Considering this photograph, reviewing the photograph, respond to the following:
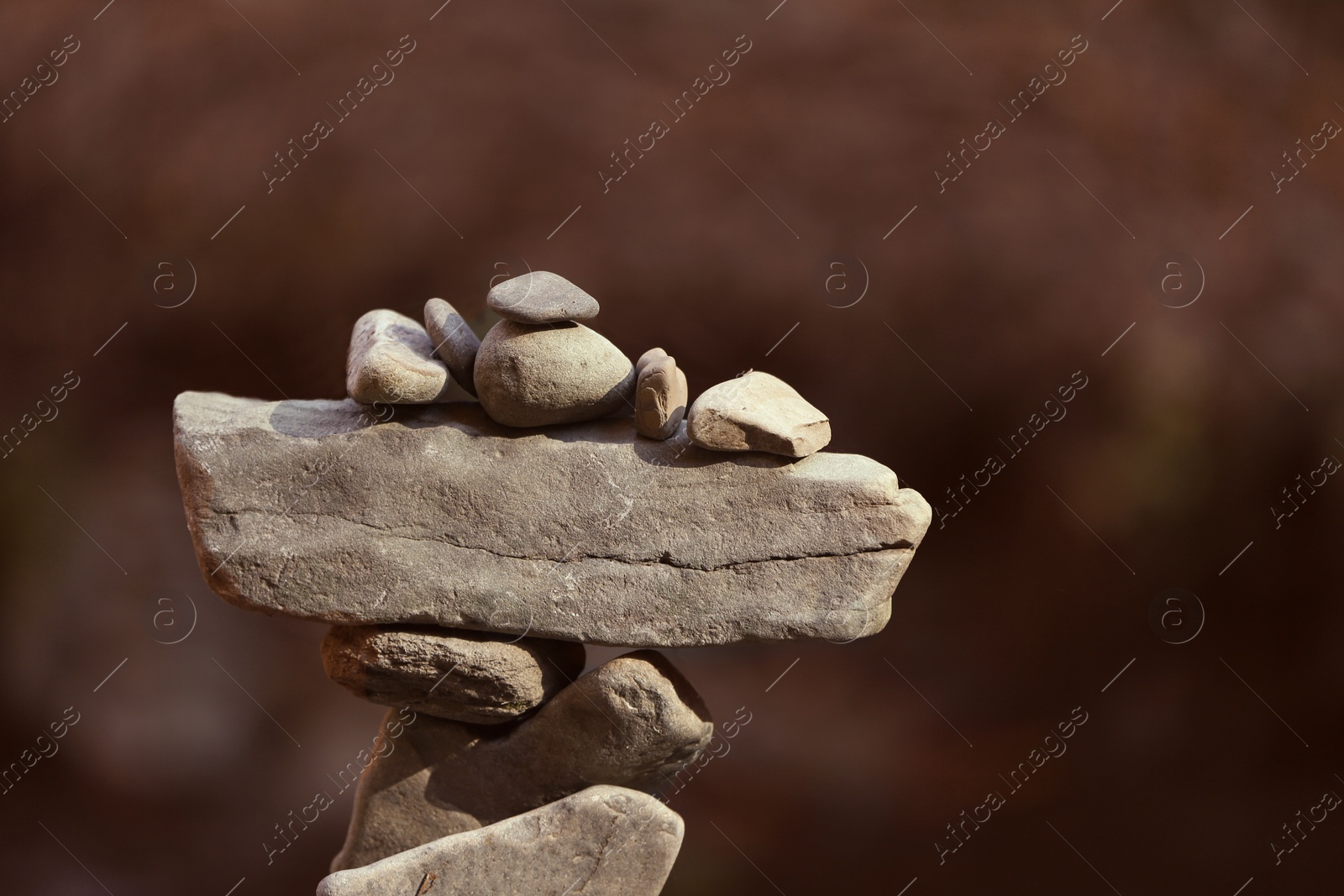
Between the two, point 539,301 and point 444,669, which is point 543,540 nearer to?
point 444,669

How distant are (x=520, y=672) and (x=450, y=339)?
90 centimetres

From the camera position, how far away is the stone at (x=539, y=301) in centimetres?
309

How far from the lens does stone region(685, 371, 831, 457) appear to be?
304 centimetres

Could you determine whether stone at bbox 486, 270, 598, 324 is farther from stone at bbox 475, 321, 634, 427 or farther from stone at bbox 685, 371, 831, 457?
stone at bbox 685, 371, 831, 457

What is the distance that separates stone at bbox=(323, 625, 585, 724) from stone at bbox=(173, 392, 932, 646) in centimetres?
7

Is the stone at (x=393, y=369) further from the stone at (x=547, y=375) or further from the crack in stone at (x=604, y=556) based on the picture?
the crack in stone at (x=604, y=556)

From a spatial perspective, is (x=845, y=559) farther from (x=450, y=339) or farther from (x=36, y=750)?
(x=36, y=750)

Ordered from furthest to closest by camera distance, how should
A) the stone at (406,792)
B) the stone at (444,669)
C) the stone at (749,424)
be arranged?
the stone at (406,792) < the stone at (444,669) < the stone at (749,424)

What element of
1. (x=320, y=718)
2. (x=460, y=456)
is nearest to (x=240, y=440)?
(x=460, y=456)

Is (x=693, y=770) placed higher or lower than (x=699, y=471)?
lower

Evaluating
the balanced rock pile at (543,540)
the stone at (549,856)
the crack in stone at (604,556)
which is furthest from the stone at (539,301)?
the stone at (549,856)

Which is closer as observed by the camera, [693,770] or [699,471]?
[699,471]

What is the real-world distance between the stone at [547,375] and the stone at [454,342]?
0.09m

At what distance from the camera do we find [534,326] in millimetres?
3176
